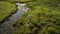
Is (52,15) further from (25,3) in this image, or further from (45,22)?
(25,3)

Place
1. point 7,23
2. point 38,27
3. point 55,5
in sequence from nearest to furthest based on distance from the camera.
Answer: point 38,27 → point 7,23 → point 55,5

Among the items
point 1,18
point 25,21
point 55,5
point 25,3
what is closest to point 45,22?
point 25,21

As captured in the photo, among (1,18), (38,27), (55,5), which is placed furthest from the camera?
(55,5)

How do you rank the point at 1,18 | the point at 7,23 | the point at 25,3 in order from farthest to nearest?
the point at 25,3, the point at 1,18, the point at 7,23

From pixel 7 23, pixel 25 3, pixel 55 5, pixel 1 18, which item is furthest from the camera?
pixel 25 3

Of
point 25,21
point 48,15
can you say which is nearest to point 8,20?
point 25,21

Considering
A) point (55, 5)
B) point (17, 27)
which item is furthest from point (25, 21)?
point (55, 5)

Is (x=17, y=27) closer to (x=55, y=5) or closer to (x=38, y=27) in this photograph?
(x=38, y=27)

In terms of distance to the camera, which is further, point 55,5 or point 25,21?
point 55,5

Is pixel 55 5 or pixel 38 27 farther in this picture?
pixel 55 5
